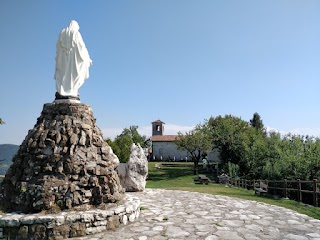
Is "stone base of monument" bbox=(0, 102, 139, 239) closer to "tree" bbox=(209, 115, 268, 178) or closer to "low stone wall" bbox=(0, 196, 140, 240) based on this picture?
A: "low stone wall" bbox=(0, 196, 140, 240)

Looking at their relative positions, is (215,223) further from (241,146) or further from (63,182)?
(241,146)

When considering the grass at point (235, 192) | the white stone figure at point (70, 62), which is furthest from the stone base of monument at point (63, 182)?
the grass at point (235, 192)

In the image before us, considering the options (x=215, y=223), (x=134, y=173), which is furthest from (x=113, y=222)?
(x=134, y=173)

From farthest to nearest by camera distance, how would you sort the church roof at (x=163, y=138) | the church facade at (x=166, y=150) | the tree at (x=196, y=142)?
the church roof at (x=163, y=138) < the church facade at (x=166, y=150) < the tree at (x=196, y=142)

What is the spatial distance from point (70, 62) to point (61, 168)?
300 cm

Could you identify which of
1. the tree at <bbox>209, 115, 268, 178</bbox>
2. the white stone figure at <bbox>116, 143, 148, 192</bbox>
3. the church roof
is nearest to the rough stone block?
the white stone figure at <bbox>116, 143, 148, 192</bbox>

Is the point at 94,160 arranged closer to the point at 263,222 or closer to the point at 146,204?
the point at 146,204

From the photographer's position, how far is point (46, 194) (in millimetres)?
6414

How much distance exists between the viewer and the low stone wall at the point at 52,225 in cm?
584

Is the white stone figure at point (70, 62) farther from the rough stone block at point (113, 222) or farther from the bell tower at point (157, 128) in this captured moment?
the bell tower at point (157, 128)

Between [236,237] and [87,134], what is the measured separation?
4.36 m

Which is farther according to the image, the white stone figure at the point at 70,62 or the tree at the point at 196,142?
the tree at the point at 196,142

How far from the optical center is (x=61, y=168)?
680 cm

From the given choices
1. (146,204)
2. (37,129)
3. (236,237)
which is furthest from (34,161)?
(236,237)
